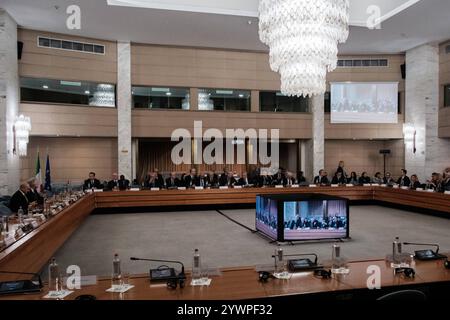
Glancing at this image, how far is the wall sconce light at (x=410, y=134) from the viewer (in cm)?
1377

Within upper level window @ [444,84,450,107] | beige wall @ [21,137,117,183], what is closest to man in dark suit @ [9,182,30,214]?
beige wall @ [21,137,117,183]

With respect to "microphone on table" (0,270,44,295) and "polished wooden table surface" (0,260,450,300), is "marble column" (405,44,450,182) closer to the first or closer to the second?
"polished wooden table surface" (0,260,450,300)

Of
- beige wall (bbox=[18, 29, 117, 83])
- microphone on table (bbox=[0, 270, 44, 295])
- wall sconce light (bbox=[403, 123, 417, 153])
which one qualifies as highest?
beige wall (bbox=[18, 29, 117, 83])

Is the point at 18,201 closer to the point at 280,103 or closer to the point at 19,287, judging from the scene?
the point at 19,287

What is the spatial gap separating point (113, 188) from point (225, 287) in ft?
28.9

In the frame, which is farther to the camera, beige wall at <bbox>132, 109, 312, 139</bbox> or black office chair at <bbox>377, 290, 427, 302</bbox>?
beige wall at <bbox>132, 109, 312, 139</bbox>

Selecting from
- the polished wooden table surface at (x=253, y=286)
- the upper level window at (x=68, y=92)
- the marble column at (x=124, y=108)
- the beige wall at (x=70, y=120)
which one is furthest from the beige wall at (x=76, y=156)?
the polished wooden table surface at (x=253, y=286)

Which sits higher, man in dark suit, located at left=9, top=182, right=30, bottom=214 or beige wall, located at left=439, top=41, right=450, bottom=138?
beige wall, located at left=439, top=41, right=450, bottom=138

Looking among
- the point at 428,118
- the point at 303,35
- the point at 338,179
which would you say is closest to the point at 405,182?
the point at 338,179

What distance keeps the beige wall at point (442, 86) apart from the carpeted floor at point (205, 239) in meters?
4.86

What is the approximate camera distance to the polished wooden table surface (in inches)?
106

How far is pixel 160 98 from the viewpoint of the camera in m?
13.6

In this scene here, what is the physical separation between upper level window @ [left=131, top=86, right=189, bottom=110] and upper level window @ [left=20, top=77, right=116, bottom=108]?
89cm
